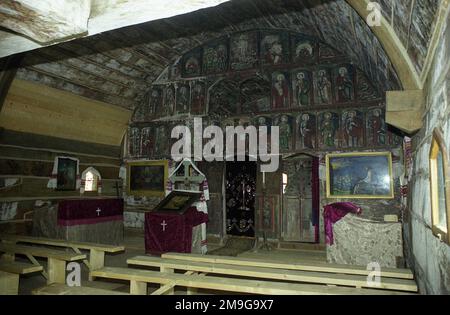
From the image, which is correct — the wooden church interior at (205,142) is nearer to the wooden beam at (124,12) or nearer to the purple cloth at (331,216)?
the purple cloth at (331,216)

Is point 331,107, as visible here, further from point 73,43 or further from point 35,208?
point 35,208

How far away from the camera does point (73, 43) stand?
27.7ft

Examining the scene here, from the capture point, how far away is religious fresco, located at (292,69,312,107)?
9.60 metres

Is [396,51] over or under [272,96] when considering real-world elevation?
under

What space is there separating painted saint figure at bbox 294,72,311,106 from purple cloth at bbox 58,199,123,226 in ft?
20.5

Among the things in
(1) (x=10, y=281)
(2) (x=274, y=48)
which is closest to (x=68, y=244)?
(1) (x=10, y=281)

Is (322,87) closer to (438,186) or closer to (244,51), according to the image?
(244,51)

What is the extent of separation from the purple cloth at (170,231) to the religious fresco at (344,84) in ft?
16.8

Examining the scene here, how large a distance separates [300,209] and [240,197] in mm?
1919

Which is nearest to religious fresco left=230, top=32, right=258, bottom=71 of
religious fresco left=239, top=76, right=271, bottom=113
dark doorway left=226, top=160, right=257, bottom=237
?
religious fresco left=239, top=76, right=271, bottom=113

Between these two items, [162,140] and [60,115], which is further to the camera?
[162,140]

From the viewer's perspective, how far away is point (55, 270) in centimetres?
501

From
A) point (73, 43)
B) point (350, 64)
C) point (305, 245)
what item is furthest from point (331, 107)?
point (73, 43)

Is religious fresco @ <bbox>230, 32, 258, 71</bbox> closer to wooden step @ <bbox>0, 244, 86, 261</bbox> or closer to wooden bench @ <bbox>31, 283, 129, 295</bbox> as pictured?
wooden step @ <bbox>0, 244, 86, 261</bbox>
